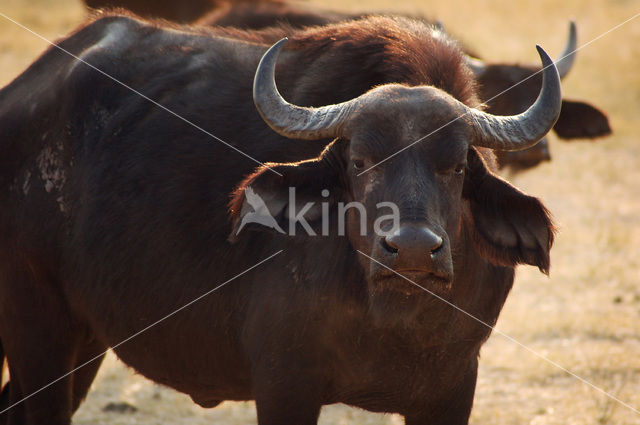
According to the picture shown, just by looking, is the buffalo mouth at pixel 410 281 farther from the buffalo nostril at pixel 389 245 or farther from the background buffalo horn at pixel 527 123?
the background buffalo horn at pixel 527 123

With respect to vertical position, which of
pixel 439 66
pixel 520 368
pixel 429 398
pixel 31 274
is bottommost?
pixel 520 368

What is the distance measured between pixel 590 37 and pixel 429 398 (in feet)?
59.1

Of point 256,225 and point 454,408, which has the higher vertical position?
point 256,225

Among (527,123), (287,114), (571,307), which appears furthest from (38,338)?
(571,307)

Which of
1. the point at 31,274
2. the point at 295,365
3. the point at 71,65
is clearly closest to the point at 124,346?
the point at 31,274

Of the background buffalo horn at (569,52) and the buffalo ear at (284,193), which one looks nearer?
the buffalo ear at (284,193)

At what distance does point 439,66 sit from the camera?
482 cm

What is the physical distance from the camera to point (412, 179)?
4.14 metres

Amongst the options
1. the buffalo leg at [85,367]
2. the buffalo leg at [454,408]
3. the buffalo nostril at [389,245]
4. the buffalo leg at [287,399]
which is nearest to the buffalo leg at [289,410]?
the buffalo leg at [287,399]

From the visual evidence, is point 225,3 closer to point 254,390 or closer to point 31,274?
point 31,274

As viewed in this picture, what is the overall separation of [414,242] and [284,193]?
3.10ft

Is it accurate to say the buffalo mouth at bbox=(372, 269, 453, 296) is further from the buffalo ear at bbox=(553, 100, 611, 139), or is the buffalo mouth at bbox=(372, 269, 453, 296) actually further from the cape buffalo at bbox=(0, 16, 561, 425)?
the buffalo ear at bbox=(553, 100, 611, 139)

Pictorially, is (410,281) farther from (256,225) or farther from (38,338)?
(38,338)

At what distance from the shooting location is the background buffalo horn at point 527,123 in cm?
438
